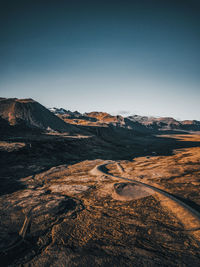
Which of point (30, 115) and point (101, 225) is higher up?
point (30, 115)

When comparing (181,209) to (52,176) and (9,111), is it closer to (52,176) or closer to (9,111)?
(52,176)

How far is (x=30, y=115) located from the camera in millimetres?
40125

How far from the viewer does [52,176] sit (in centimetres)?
1073

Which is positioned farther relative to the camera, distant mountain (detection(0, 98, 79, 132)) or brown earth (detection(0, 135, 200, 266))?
distant mountain (detection(0, 98, 79, 132))

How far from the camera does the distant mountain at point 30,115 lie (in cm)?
3709

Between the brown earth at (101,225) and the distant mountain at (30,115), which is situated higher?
the distant mountain at (30,115)

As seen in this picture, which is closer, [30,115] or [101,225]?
[101,225]

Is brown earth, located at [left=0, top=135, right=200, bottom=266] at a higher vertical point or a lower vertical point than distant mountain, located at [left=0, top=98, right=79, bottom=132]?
lower

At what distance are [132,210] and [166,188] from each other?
308 centimetres

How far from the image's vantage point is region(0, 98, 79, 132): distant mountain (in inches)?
1460

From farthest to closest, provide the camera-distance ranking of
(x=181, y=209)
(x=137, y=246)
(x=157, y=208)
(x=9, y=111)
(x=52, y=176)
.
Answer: (x=9, y=111) < (x=52, y=176) < (x=157, y=208) < (x=181, y=209) < (x=137, y=246)

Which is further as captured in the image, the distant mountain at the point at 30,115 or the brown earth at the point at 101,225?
the distant mountain at the point at 30,115

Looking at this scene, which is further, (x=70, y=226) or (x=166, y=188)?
(x=166, y=188)

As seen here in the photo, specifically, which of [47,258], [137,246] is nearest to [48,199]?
[47,258]
